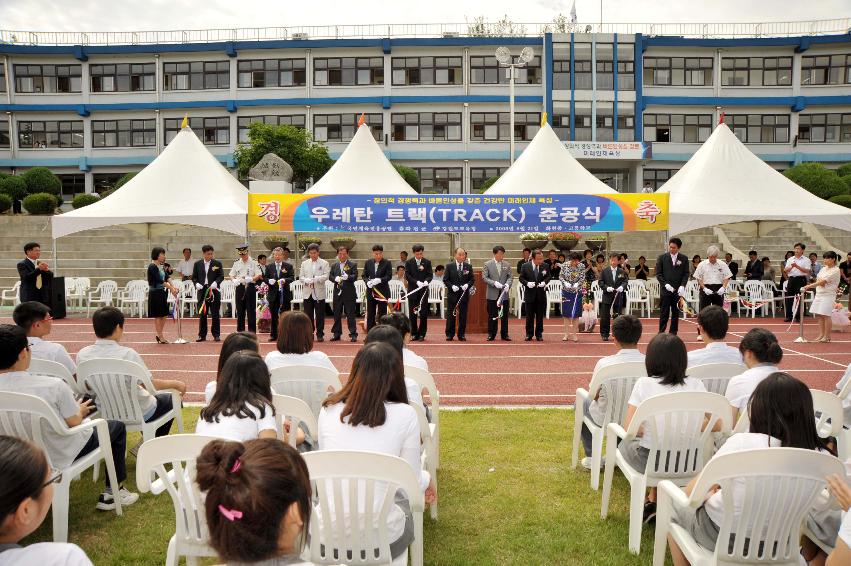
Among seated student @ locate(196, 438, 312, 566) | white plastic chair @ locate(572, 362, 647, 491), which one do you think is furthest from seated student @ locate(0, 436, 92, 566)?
white plastic chair @ locate(572, 362, 647, 491)

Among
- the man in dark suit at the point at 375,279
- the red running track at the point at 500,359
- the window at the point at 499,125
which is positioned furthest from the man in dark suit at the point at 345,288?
the window at the point at 499,125

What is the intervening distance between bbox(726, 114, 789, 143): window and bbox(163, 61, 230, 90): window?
32666 mm

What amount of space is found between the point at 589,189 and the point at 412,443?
46.9 ft

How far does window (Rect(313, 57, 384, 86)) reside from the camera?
141 ft

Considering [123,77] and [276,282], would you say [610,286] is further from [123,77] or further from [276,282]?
[123,77]

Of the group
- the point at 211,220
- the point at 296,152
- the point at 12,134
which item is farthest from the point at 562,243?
the point at 12,134

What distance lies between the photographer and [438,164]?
4356cm

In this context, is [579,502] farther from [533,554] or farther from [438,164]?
[438,164]


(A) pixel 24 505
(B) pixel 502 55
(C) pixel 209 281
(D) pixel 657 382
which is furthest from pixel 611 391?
(B) pixel 502 55

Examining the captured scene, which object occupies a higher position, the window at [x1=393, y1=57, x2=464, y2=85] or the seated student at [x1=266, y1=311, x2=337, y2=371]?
the window at [x1=393, y1=57, x2=464, y2=85]

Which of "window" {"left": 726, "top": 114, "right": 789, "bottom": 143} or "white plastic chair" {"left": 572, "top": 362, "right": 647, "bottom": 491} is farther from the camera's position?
"window" {"left": 726, "top": 114, "right": 789, "bottom": 143}

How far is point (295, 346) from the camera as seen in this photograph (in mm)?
5684

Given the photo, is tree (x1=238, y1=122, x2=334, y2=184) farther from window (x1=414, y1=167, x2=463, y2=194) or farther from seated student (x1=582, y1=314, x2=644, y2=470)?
seated student (x1=582, y1=314, x2=644, y2=470)

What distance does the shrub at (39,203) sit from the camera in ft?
100
